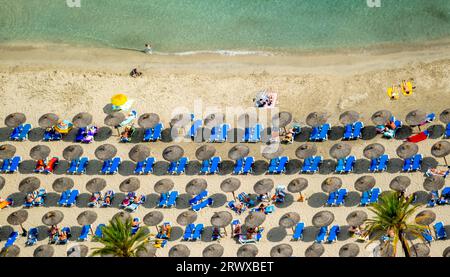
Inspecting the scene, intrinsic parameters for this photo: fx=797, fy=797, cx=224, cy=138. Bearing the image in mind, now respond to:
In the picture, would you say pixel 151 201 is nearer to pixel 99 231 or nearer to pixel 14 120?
pixel 99 231

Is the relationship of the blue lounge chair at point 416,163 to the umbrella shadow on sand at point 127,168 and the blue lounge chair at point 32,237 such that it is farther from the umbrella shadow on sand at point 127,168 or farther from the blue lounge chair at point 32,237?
the blue lounge chair at point 32,237

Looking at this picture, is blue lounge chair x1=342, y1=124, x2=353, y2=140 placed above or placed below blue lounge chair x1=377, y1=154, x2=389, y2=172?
above

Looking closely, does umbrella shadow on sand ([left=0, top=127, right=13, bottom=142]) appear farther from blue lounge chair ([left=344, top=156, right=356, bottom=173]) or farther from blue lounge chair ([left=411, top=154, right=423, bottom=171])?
blue lounge chair ([left=411, top=154, right=423, bottom=171])

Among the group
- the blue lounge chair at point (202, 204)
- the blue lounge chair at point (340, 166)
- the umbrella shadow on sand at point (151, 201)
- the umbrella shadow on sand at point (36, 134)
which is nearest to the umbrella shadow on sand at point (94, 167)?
the umbrella shadow on sand at point (151, 201)

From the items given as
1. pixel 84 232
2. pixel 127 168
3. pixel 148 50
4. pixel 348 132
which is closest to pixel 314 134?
pixel 348 132

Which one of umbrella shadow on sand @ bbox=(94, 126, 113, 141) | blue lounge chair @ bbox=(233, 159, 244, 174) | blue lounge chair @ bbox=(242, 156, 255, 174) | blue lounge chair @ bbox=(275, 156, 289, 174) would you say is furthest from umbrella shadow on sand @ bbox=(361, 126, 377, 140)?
umbrella shadow on sand @ bbox=(94, 126, 113, 141)
